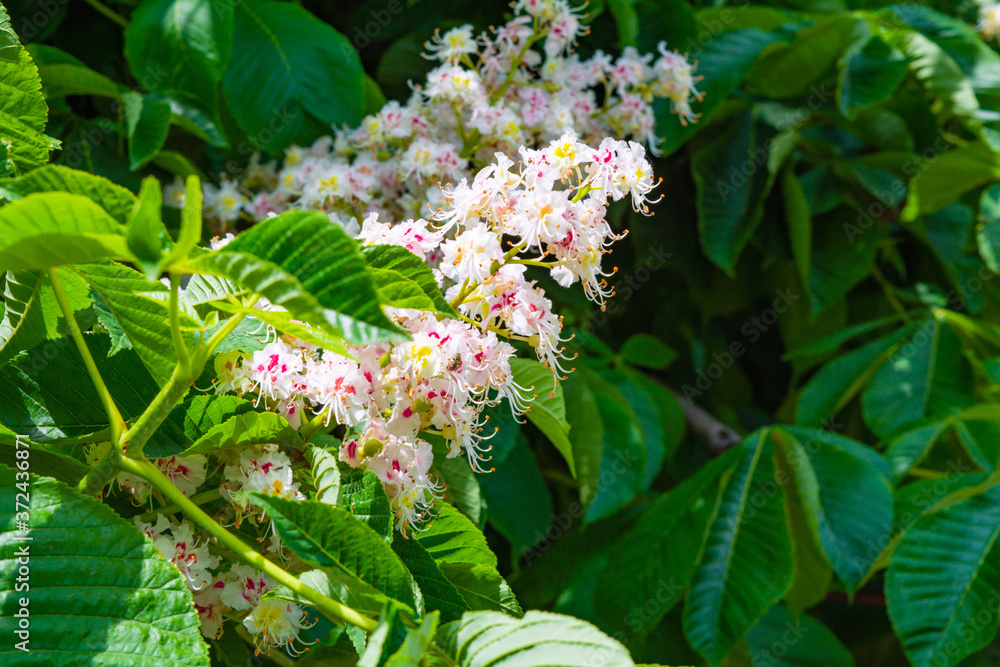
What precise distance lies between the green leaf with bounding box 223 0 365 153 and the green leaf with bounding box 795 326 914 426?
3.34ft

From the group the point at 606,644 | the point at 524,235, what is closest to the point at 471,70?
the point at 524,235

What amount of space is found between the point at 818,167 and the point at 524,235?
131 cm

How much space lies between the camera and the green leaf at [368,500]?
0.55 meters

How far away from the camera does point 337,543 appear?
19.3 inches

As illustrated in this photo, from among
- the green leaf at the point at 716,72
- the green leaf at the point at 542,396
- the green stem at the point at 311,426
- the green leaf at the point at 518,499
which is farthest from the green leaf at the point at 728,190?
the green stem at the point at 311,426

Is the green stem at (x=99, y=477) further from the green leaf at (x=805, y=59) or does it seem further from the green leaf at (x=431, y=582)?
the green leaf at (x=805, y=59)

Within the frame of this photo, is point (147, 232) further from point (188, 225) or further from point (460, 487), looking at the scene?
point (460, 487)

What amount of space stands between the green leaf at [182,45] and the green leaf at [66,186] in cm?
70

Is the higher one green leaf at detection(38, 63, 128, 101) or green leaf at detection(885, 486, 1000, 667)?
green leaf at detection(38, 63, 128, 101)

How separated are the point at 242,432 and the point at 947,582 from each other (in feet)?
3.47

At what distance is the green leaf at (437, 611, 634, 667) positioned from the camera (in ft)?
1.49

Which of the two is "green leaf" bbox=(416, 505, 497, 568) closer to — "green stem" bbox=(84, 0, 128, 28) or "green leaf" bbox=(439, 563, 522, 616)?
"green leaf" bbox=(439, 563, 522, 616)

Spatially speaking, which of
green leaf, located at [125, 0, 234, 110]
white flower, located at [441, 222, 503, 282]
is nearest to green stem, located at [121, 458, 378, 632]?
white flower, located at [441, 222, 503, 282]

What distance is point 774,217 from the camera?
170 cm
